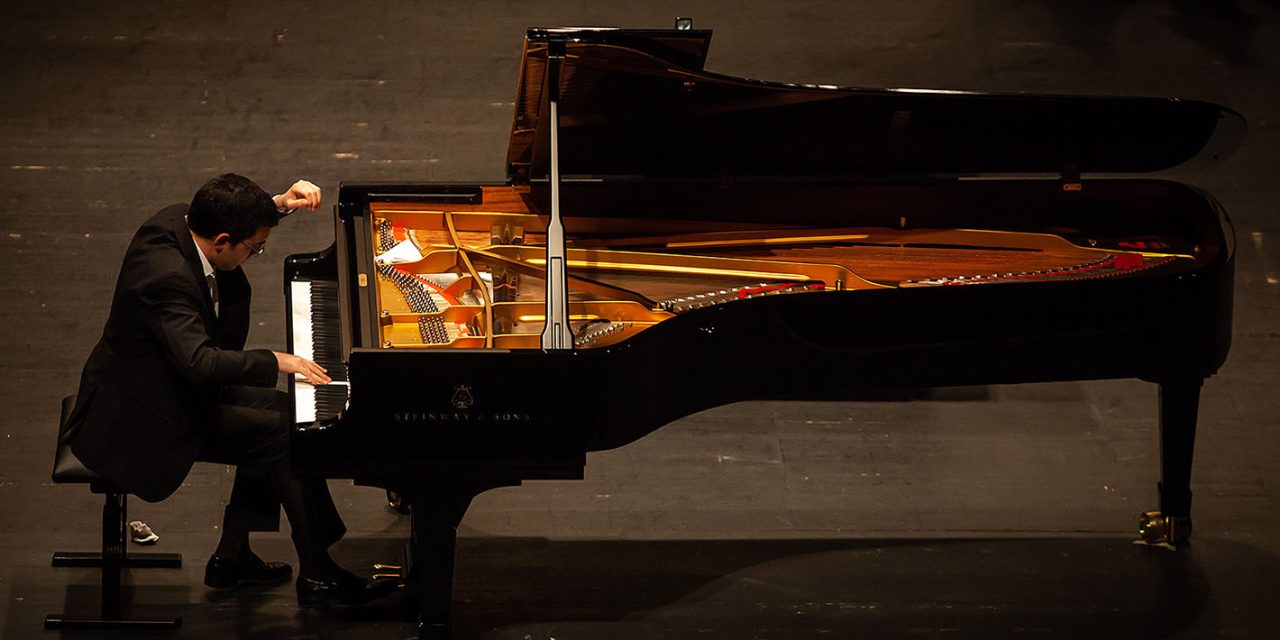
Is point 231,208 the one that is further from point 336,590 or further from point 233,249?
point 336,590

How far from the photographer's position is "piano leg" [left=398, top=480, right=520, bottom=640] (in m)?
4.16

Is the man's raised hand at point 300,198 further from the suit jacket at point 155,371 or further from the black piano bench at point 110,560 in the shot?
the black piano bench at point 110,560

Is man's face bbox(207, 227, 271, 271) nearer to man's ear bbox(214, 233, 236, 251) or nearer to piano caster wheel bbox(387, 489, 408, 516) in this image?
man's ear bbox(214, 233, 236, 251)

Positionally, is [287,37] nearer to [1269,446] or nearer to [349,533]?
[349,533]

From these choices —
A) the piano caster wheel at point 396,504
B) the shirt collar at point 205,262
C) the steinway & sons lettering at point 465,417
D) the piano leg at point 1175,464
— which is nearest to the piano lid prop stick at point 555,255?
the steinway & sons lettering at point 465,417

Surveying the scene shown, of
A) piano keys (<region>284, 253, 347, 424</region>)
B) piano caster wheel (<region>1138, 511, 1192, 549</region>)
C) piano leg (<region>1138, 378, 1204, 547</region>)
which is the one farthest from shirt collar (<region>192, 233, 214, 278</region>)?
piano caster wheel (<region>1138, 511, 1192, 549</region>)

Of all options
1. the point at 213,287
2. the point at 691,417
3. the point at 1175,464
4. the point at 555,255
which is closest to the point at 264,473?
the point at 213,287

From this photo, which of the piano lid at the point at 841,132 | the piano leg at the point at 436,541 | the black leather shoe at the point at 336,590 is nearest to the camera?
the piano leg at the point at 436,541

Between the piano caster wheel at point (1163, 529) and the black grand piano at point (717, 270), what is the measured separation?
0.04 feet

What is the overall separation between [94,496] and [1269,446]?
13.2 feet

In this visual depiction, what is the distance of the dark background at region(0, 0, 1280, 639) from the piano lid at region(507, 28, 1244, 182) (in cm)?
100

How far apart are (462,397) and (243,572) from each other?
1.16 m

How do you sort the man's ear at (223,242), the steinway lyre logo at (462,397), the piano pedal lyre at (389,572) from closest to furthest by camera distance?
the steinway lyre logo at (462,397) → the man's ear at (223,242) → the piano pedal lyre at (389,572)

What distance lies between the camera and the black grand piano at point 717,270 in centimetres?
409
